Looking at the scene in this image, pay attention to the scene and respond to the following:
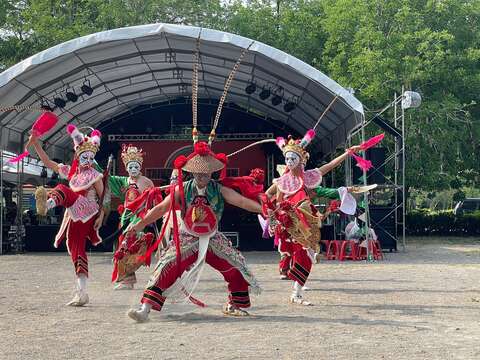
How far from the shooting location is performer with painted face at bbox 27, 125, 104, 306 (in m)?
7.92

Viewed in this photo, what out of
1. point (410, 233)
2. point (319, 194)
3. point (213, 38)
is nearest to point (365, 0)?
point (410, 233)

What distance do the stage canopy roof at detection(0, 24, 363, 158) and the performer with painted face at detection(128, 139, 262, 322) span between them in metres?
6.90

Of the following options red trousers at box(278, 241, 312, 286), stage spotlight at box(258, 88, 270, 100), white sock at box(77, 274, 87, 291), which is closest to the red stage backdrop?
stage spotlight at box(258, 88, 270, 100)

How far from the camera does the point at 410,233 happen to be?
2584 centimetres

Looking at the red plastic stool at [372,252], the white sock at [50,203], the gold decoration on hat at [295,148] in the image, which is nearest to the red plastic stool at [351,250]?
the red plastic stool at [372,252]

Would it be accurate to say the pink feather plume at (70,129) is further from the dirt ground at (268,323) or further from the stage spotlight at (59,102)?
the stage spotlight at (59,102)

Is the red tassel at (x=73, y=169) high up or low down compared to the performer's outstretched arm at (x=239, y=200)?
up

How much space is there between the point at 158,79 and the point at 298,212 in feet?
38.7

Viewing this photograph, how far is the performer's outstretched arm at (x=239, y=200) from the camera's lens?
22.3ft

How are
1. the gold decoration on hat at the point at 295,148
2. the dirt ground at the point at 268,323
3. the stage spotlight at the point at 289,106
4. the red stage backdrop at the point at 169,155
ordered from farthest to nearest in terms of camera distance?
the red stage backdrop at the point at 169,155 < the stage spotlight at the point at 289,106 < the gold decoration on hat at the point at 295,148 < the dirt ground at the point at 268,323

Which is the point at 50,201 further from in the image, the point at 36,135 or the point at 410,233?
the point at 410,233

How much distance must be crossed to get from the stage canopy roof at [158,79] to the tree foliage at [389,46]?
3.79 metres

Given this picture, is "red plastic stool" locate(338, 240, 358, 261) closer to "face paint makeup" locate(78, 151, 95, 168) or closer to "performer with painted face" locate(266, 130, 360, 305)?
"performer with painted face" locate(266, 130, 360, 305)

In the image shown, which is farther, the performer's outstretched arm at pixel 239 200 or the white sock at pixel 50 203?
the white sock at pixel 50 203
